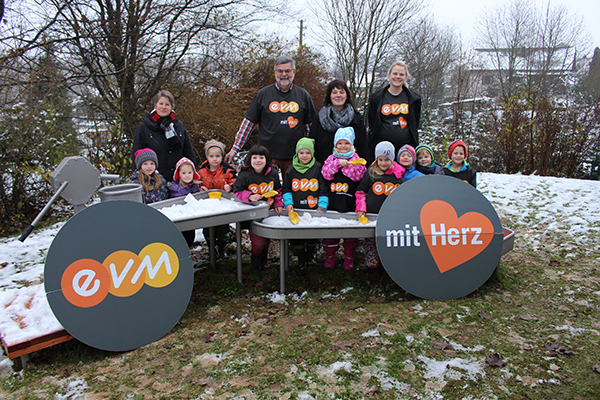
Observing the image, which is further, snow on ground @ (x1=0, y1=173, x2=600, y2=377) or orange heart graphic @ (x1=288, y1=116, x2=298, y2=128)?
orange heart graphic @ (x1=288, y1=116, x2=298, y2=128)

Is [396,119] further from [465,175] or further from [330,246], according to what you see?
[330,246]

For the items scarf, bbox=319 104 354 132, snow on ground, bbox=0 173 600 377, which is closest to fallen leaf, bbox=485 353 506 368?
snow on ground, bbox=0 173 600 377

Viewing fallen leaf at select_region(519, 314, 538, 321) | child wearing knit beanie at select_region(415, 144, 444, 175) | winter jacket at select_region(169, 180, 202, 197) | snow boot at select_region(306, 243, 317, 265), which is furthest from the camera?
snow boot at select_region(306, 243, 317, 265)

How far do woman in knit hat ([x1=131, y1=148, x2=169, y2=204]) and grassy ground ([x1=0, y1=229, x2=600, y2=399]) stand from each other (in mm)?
1177

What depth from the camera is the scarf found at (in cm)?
441

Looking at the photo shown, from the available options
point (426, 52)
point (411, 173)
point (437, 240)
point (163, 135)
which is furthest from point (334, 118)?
point (426, 52)

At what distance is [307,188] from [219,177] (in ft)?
3.80

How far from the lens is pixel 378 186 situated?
164 inches

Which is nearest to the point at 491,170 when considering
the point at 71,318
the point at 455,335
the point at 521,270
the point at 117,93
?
the point at 521,270

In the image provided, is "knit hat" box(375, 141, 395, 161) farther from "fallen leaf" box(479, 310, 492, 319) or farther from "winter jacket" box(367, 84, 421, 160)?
"fallen leaf" box(479, 310, 492, 319)

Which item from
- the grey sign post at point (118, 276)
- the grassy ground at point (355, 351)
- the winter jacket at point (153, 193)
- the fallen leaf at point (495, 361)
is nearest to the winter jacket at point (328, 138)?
the grassy ground at point (355, 351)

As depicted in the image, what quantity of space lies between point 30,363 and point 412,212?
345 centimetres

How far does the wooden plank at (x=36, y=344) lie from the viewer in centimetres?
267

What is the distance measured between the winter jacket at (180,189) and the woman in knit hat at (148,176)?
13 cm
